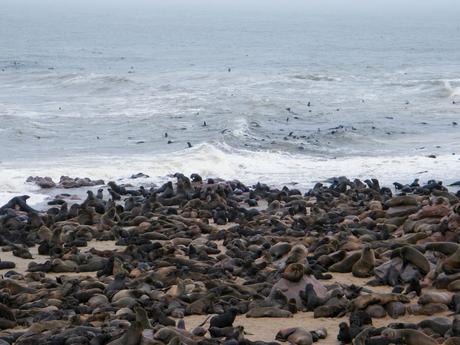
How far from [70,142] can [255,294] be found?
23399mm

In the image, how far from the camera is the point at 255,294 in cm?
1266

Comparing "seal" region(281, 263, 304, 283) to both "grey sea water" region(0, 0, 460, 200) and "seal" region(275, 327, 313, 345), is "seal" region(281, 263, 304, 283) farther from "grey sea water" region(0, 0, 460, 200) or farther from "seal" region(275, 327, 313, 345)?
"grey sea water" region(0, 0, 460, 200)

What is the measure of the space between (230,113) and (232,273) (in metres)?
29.6

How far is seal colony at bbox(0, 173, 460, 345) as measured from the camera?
1084 centimetres

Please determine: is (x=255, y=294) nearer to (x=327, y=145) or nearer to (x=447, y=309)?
(x=447, y=309)

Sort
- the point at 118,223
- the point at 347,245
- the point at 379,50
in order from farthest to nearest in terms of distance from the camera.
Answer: the point at 379,50 < the point at 118,223 < the point at 347,245

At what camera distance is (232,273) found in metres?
14.2

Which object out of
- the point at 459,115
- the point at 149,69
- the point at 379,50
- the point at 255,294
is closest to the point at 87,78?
the point at 149,69

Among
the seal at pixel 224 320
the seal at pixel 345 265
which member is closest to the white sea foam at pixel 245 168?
the seal at pixel 345 265

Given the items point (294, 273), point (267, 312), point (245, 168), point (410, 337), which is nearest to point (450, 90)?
point (245, 168)

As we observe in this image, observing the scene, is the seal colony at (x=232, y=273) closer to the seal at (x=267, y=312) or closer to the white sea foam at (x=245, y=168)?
the seal at (x=267, y=312)

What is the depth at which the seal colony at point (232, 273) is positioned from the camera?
1084 cm

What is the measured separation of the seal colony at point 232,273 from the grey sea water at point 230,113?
7.24m

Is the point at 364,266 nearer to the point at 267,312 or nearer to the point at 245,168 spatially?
the point at 267,312
